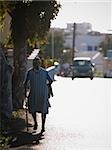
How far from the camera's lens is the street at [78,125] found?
37.9 feet

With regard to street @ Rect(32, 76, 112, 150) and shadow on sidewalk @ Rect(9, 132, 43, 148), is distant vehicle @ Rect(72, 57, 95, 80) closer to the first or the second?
street @ Rect(32, 76, 112, 150)

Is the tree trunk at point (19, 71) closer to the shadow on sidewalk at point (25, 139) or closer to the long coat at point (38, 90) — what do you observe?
the long coat at point (38, 90)

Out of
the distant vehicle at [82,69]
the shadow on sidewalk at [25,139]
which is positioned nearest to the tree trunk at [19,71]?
the shadow on sidewalk at [25,139]

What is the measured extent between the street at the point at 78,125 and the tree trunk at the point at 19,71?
96 centimetres

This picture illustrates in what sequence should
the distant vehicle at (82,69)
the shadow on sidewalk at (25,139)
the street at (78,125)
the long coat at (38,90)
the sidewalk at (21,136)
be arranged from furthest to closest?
1. the distant vehicle at (82,69)
2. the long coat at (38,90)
3. the street at (78,125)
4. the shadow on sidewalk at (25,139)
5. the sidewalk at (21,136)

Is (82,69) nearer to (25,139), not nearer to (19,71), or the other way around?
(19,71)

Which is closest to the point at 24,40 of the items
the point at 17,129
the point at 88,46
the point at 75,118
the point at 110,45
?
the point at 75,118

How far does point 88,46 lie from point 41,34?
136430 millimetres

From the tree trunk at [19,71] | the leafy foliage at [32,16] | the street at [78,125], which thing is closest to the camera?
the street at [78,125]

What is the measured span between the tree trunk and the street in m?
0.96

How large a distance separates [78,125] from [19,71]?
2.60 m

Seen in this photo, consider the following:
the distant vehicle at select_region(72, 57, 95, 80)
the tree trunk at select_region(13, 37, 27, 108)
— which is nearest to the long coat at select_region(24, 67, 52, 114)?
the tree trunk at select_region(13, 37, 27, 108)

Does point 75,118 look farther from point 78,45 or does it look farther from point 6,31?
point 78,45

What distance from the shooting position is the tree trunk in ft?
51.9
